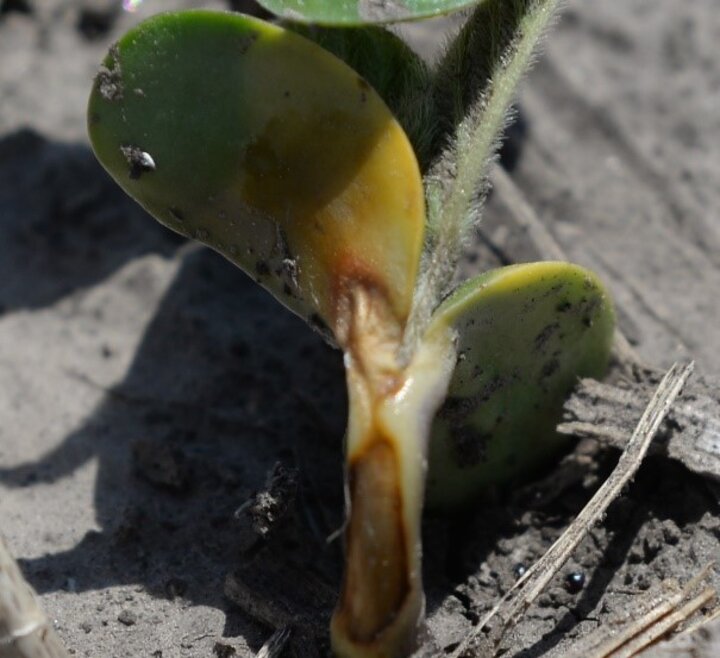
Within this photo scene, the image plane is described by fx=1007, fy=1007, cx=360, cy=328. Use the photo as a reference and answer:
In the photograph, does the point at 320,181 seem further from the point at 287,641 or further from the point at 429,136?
the point at 287,641

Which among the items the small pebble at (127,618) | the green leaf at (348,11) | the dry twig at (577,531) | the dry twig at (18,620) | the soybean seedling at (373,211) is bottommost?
the small pebble at (127,618)

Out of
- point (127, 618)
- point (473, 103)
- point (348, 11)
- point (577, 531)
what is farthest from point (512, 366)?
point (127, 618)

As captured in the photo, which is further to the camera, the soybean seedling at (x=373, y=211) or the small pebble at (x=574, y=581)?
the small pebble at (x=574, y=581)

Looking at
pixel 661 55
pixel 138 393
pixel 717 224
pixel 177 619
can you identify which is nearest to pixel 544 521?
pixel 177 619

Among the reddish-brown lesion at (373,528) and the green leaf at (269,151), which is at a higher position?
the green leaf at (269,151)

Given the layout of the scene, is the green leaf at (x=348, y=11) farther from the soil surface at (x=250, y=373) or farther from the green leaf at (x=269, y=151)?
the soil surface at (x=250, y=373)

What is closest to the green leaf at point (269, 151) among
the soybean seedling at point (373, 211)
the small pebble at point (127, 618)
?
the soybean seedling at point (373, 211)
